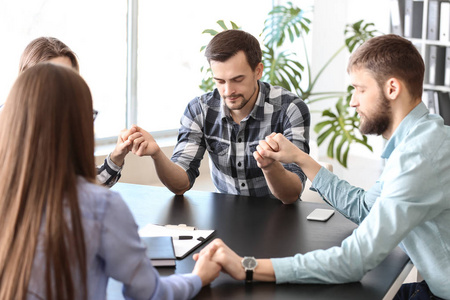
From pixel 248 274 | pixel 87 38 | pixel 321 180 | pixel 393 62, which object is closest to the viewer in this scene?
pixel 248 274

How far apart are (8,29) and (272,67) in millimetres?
1819

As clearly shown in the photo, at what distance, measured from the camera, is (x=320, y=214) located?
2.27 m

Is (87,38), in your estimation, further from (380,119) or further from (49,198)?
(49,198)

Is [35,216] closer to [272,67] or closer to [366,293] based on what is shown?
[366,293]

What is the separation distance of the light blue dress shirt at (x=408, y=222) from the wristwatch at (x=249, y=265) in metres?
0.06

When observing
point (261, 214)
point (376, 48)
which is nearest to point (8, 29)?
point (261, 214)

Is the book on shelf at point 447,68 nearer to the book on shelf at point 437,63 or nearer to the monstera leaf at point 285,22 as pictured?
the book on shelf at point 437,63

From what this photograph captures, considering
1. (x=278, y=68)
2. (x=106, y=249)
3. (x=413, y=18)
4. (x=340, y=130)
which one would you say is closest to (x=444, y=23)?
(x=413, y=18)

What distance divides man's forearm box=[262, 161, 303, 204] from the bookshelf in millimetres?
3001

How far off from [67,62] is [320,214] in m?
1.12

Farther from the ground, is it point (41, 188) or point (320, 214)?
point (41, 188)

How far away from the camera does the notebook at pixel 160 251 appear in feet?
5.75

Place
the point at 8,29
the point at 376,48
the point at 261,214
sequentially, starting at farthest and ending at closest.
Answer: the point at 8,29, the point at 261,214, the point at 376,48

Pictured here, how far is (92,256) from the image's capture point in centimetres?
125
